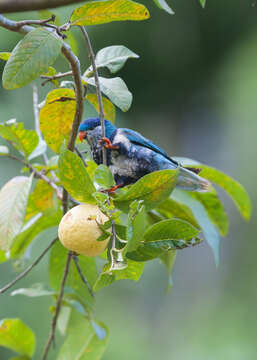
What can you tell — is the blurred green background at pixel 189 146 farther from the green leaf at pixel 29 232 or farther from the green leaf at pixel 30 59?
the green leaf at pixel 30 59

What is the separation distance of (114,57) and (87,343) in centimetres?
73

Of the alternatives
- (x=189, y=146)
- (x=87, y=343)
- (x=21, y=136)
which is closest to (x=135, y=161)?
(x=21, y=136)

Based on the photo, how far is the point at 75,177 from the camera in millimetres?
714

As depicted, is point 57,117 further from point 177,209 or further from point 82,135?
point 177,209

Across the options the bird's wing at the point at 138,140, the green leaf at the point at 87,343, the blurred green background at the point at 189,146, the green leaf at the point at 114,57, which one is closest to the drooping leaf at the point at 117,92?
the green leaf at the point at 114,57

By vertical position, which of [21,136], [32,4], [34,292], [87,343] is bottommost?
[87,343]

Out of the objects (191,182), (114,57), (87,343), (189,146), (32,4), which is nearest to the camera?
(32,4)

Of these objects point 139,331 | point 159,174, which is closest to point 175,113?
point 139,331

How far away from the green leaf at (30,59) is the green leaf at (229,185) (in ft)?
1.95

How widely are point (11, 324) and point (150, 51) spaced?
4.78 m

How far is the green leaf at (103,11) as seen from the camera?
31.2 inches

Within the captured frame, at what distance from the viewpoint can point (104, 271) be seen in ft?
2.17

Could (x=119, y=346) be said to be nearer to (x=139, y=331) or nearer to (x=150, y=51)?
(x=139, y=331)

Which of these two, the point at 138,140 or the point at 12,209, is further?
the point at 138,140
